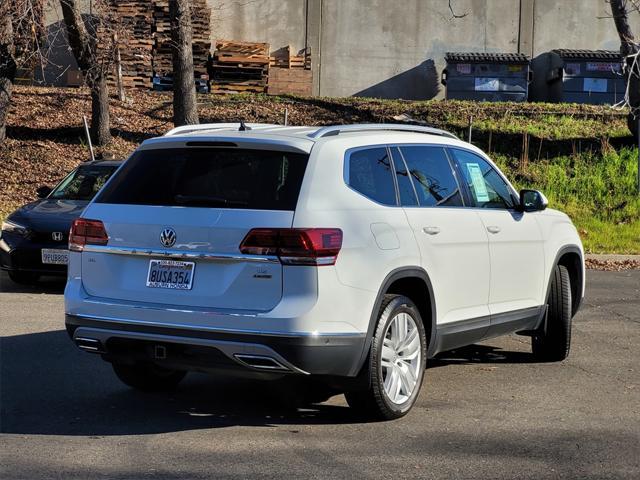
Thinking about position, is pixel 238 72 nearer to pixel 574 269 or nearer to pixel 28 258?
pixel 28 258

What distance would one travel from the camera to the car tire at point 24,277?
1258 centimetres

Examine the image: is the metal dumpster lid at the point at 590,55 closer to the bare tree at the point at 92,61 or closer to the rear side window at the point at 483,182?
the bare tree at the point at 92,61

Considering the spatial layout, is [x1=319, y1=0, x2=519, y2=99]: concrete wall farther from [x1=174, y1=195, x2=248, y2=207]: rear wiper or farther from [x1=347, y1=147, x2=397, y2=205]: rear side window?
[x1=174, y1=195, x2=248, y2=207]: rear wiper

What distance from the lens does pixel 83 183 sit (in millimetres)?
13695

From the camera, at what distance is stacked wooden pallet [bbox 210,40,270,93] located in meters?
28.4

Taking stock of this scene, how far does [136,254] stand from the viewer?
6293mm

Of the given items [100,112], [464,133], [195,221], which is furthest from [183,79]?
[195,221]

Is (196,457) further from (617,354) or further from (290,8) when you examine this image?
(290,8)

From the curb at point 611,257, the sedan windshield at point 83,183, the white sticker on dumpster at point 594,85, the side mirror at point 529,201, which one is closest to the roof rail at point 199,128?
the side mirror at point 529,201

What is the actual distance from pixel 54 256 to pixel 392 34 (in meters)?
22.3

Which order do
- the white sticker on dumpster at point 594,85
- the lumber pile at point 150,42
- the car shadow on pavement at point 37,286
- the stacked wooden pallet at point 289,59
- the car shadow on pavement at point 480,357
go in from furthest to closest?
the stacked wooden pallet at point 289,59
the white sticker on dumpster at point 594,85
the lumber pile at point 150,42
the car shadow on pavement at point 37,286
the car shadow on pavement at point 480,357

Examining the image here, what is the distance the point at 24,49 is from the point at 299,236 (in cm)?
1642

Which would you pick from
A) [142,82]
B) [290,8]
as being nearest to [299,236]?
[142,82]

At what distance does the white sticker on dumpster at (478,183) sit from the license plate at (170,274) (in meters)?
2.53
